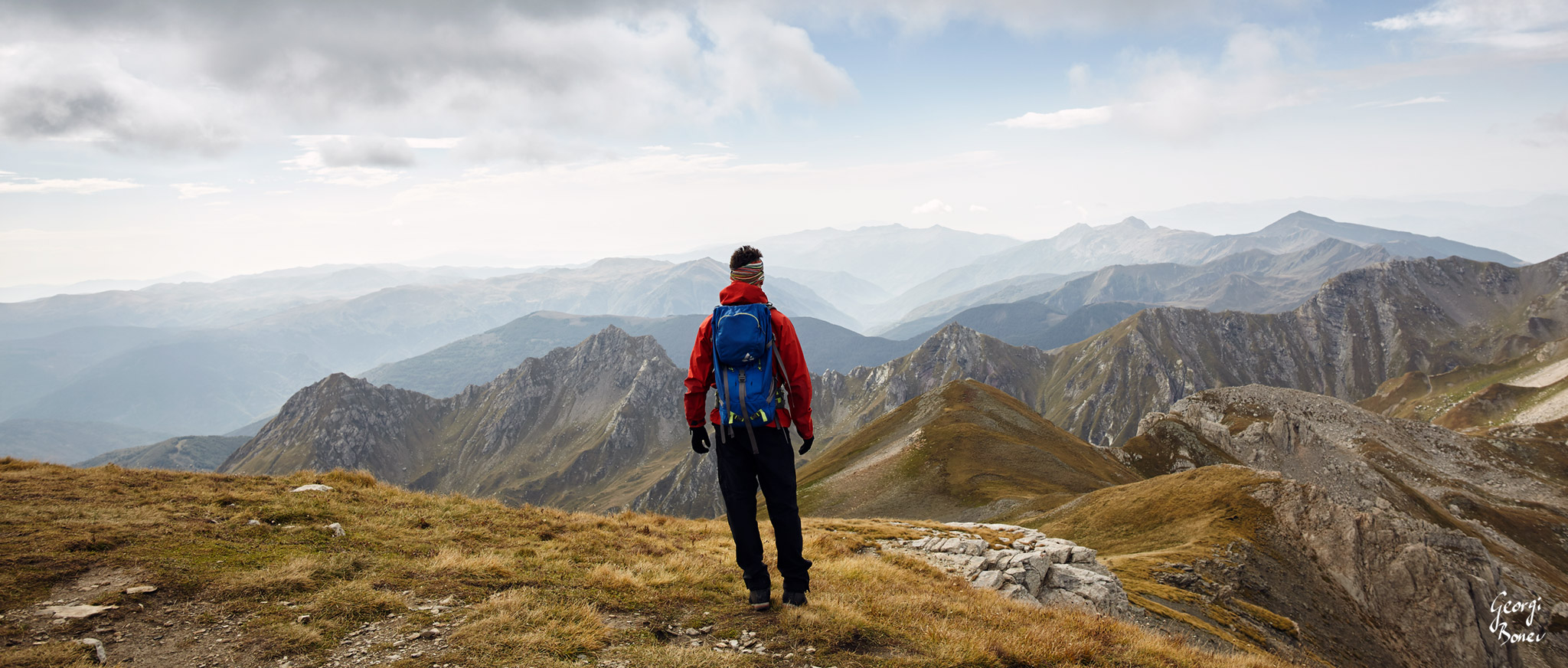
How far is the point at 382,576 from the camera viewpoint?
10.9 meters

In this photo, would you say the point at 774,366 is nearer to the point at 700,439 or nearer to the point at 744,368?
the point at 744,368

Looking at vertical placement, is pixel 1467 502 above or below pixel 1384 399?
above

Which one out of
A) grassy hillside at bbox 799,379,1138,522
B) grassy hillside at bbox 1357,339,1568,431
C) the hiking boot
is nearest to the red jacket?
the hiking boot

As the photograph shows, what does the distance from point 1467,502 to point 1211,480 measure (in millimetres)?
65190

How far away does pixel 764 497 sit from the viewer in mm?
10820

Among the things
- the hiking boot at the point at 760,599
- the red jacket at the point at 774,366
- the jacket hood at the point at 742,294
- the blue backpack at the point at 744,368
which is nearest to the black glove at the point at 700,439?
the red jacket at the point at 774,366

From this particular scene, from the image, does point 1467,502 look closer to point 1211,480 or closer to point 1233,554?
point 1211,480

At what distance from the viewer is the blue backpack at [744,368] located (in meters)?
10.2

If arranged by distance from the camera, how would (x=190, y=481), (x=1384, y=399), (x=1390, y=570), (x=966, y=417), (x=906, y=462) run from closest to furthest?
1. (x=190, y=481)
2. (x=1390, y=570)
3. (x=906, y=462)
4. (x=966, y=417)
5. (x=1384, y=399)

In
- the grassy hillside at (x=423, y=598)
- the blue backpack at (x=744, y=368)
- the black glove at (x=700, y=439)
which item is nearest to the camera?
the grassy hillside at (x=423, y=598)

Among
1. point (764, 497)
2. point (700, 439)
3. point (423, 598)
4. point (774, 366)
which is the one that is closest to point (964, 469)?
point (764, 497)

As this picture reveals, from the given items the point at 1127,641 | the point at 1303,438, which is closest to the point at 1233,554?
the point at 1127,641

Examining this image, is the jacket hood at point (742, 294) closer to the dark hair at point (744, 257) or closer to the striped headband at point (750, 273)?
the striped headband at point (750, 273)

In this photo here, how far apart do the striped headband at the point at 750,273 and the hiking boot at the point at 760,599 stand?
546cm
